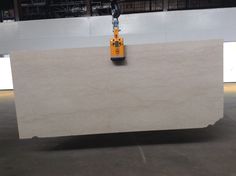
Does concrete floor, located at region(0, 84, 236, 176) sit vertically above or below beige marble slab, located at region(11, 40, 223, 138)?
below

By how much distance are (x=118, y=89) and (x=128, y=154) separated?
73cm

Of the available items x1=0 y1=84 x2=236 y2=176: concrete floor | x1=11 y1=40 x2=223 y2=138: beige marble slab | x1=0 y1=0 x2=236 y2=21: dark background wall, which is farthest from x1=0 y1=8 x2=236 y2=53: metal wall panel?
x1=11 y1=40 x2=223 y2=138: beige marble slab

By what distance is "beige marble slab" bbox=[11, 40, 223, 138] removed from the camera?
2.28m

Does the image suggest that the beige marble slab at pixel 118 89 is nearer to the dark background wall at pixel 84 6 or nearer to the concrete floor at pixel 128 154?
the concrete floor at pixel 128 154

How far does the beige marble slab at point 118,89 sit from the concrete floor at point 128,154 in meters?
0.31

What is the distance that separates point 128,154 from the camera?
8.10 ft

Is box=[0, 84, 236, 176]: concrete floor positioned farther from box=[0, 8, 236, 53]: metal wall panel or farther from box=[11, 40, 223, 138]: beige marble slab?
box=[0, 8, 236, 53]: metal wall panel

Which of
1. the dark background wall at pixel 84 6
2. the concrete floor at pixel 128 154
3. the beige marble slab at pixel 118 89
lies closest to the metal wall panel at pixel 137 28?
the dark background wall at pixel 84 6

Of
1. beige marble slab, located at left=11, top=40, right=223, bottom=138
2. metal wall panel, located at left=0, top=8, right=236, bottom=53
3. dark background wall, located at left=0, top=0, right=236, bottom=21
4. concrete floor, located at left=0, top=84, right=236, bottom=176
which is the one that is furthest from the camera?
dark background wall, located at left=0, top=0, right=236, bottom=21

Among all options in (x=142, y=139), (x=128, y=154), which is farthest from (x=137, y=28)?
(x=128, y=154)

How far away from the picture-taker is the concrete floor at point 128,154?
2119 millimetres

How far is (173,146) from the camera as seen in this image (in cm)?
263

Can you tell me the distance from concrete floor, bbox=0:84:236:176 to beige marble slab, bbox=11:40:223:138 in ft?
1.00

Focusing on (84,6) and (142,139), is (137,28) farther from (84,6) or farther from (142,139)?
(142,139)
